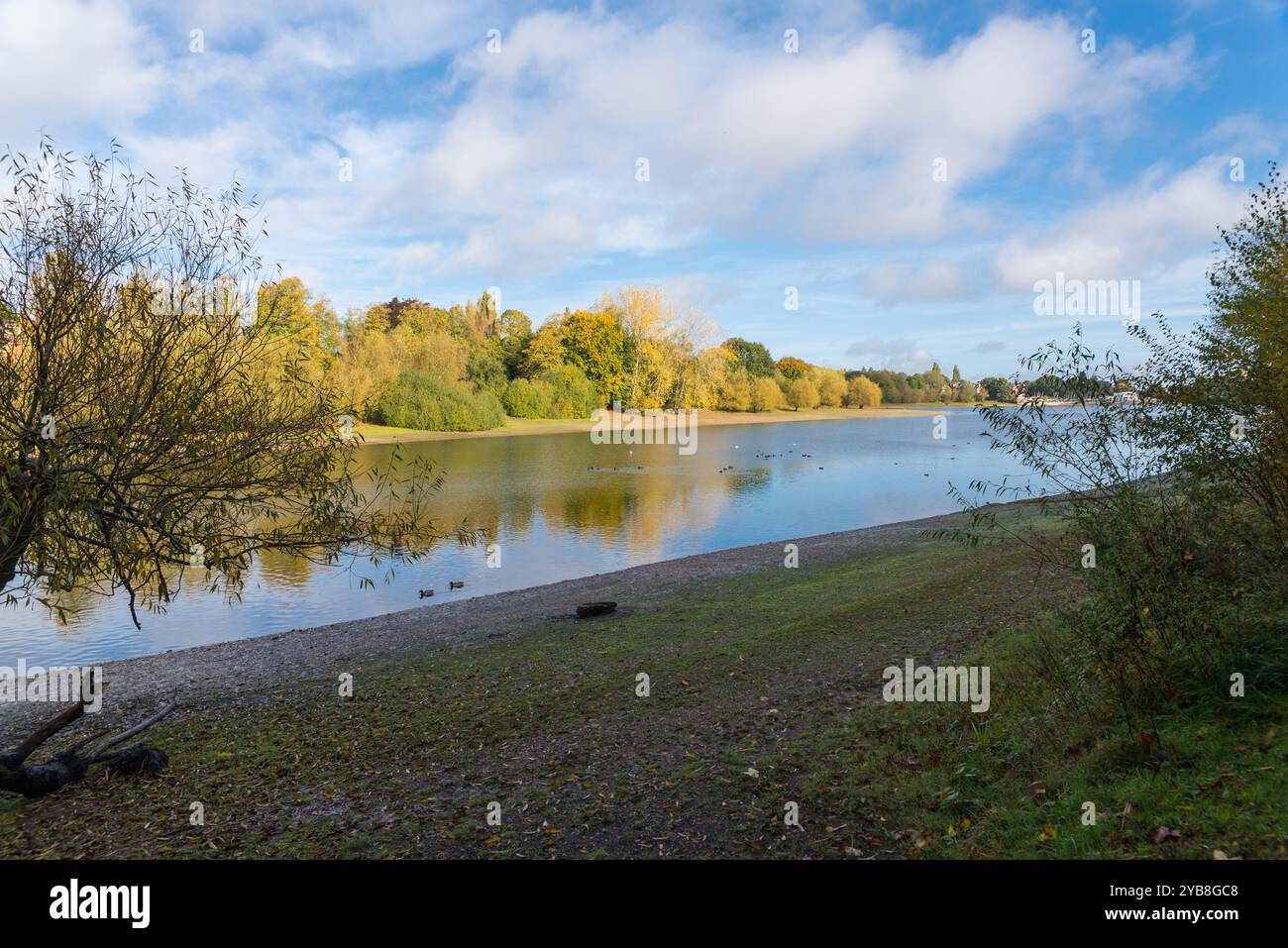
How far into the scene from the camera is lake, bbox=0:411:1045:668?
61.1 feet

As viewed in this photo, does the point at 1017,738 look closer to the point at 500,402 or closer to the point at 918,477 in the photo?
the point at 918,477

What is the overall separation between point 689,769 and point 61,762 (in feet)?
21.6

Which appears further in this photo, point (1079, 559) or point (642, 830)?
point (1079, 559)

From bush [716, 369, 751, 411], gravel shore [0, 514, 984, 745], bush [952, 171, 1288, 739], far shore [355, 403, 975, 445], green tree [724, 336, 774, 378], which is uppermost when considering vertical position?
green tree [724, 336, 774, 378]

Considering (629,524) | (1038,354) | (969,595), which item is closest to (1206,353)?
(1038,354)

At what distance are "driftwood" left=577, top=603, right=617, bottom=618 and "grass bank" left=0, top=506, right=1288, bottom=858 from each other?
324 centimetres

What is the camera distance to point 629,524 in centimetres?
3200

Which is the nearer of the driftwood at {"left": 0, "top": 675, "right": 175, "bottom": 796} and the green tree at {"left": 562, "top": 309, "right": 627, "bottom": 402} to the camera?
the driftwood at {"left": 0, "top": 675, "right": 175, "bottom": 796}

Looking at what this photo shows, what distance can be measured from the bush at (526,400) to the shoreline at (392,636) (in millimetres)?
72392

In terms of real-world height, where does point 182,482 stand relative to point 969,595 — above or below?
above

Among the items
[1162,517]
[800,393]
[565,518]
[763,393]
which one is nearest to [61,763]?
[1162,517]

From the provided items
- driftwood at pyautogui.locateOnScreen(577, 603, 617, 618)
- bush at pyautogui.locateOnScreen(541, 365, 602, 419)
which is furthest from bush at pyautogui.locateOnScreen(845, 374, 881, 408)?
driftwood at pyautogui.locateOnScreen(577, 603, 617, 618)

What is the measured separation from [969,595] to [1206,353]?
582 centimetres

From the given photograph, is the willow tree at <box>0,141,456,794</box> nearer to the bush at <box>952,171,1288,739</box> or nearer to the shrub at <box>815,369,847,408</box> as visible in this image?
the bush at <box>952,171,1288,739</box>
